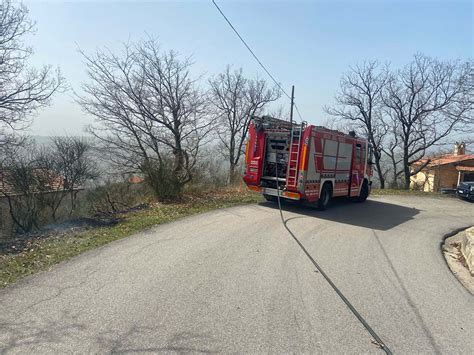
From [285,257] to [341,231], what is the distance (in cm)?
324

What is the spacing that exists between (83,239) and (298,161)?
6.58 meters

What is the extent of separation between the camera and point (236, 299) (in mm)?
4480

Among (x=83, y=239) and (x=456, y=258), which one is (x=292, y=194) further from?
(x=83, y=239)

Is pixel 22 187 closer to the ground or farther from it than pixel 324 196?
closer to the ground

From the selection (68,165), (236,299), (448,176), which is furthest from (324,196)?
(448,176)

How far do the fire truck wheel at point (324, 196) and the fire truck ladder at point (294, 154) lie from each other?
1.50 metres

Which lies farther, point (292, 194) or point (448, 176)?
point (448, 176)

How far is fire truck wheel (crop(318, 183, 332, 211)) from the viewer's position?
39.5 ft

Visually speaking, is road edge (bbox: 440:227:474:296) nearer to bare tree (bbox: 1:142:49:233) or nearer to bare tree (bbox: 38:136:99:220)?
bare tree (bbox: 1:142:49:233)

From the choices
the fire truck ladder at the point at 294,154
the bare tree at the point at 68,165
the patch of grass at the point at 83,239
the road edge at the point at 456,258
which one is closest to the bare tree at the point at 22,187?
the bare tree at the point at 68,165

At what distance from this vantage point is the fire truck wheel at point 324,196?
12.0 m

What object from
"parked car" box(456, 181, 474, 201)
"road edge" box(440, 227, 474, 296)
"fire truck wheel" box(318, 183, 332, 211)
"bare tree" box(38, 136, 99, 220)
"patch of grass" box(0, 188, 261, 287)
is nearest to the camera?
"patch of grass" box(0, 188, 261, 287)

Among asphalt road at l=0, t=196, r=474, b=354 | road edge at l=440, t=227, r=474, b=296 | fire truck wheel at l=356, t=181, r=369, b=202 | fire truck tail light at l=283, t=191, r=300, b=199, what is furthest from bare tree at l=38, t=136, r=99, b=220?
road edge at l=440, t=227, r=474, b=296

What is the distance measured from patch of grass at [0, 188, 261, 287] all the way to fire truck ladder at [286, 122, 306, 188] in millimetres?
2287
